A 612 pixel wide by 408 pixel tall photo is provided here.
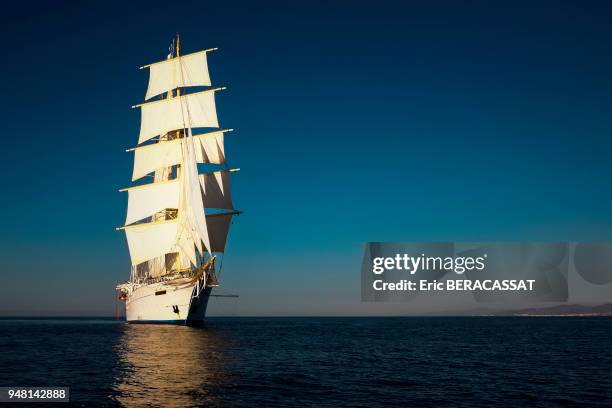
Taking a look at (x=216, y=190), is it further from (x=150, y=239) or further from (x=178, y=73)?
(x=178, y=73)

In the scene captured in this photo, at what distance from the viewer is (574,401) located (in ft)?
88.1

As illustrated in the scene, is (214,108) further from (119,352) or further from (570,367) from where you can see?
(570,367)

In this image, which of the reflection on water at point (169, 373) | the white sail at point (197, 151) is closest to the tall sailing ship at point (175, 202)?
the white sail at point (197, 151)

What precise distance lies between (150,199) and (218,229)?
12.8 m

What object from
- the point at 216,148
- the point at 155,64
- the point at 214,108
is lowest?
the point at 216,148

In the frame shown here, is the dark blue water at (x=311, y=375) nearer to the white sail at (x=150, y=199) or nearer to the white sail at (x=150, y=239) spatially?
the white sail at (x=150, y=239)

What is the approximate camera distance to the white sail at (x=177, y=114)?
10706 cm

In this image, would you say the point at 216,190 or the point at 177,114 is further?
the point at 177,114

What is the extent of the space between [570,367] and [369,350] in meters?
17.2

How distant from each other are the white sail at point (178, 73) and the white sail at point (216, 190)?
17.5 m

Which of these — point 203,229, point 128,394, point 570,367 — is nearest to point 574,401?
point 570,367

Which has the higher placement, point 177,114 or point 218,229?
point 177,114

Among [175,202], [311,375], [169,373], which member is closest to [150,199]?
[175,202]

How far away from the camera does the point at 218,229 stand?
101 meters
